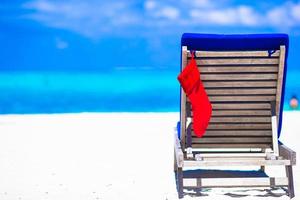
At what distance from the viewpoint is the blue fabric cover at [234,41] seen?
376 cm

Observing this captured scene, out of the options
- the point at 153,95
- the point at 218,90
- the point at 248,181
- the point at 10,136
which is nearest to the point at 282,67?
the point at 218,90

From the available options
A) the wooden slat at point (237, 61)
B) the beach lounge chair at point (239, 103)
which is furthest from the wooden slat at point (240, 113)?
the wooden slat at point (237, 61)

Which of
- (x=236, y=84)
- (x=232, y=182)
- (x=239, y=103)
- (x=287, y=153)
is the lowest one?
(x=232, y=182)

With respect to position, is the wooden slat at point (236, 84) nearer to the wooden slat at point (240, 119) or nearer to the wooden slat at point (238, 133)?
the wooden slat at point (240, 119)

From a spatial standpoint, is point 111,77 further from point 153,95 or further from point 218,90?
point 218,90

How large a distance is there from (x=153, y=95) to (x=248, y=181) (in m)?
27.9

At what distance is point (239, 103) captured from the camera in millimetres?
4039

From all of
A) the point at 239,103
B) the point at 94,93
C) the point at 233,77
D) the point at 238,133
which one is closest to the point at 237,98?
the point at 239,103

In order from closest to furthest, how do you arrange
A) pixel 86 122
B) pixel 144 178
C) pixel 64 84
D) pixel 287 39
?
pixel 287 39 < pixel 144 178 < pixel 86 122 < pixel 64 84

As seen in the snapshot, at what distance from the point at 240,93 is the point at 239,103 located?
9 cm

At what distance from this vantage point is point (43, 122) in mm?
9672

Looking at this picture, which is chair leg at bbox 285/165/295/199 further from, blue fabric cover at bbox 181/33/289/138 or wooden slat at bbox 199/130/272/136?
blue fabric cover at bbox 181/33/289/138

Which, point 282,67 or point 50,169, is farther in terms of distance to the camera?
point 50,169

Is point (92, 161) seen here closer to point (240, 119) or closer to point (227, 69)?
point (240, 119)
